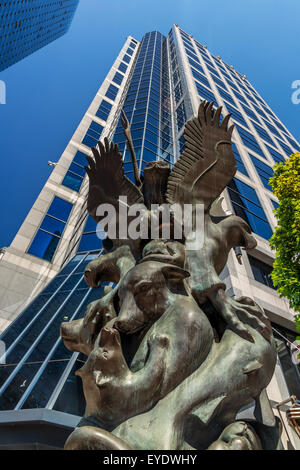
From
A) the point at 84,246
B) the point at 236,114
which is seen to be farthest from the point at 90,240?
the point at 236,114

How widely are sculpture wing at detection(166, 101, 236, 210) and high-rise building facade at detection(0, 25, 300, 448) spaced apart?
5440 millimetres

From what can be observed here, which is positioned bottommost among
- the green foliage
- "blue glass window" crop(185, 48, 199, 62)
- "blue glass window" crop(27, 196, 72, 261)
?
the green foliage

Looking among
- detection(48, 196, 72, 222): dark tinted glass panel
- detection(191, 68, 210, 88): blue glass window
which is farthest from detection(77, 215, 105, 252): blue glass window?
detection(191, 68, 210, 88): blue glass window

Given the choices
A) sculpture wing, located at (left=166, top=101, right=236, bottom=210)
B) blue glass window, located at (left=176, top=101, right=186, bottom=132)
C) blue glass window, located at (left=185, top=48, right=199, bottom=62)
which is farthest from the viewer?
blue glass window, located at (left=185, top=48, right=199, bottom=62)

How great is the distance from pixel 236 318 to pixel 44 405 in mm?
5991

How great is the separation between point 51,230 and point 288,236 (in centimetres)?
1439

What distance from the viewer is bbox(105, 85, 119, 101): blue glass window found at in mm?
32541

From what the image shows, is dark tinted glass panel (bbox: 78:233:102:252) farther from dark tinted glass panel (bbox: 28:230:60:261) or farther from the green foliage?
the green foliage

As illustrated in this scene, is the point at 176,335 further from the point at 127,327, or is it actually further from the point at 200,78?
the point at 200,78

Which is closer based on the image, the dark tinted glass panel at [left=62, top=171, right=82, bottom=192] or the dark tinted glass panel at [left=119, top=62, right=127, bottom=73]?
the dark tinted glass panel at [left=62, top=171, right=82, bottom=192]

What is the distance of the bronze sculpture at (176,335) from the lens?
5.51ft

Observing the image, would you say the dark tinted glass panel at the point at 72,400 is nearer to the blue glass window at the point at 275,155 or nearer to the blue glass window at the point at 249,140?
the blue glass window at the point at 249,140

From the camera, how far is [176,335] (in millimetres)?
1990
